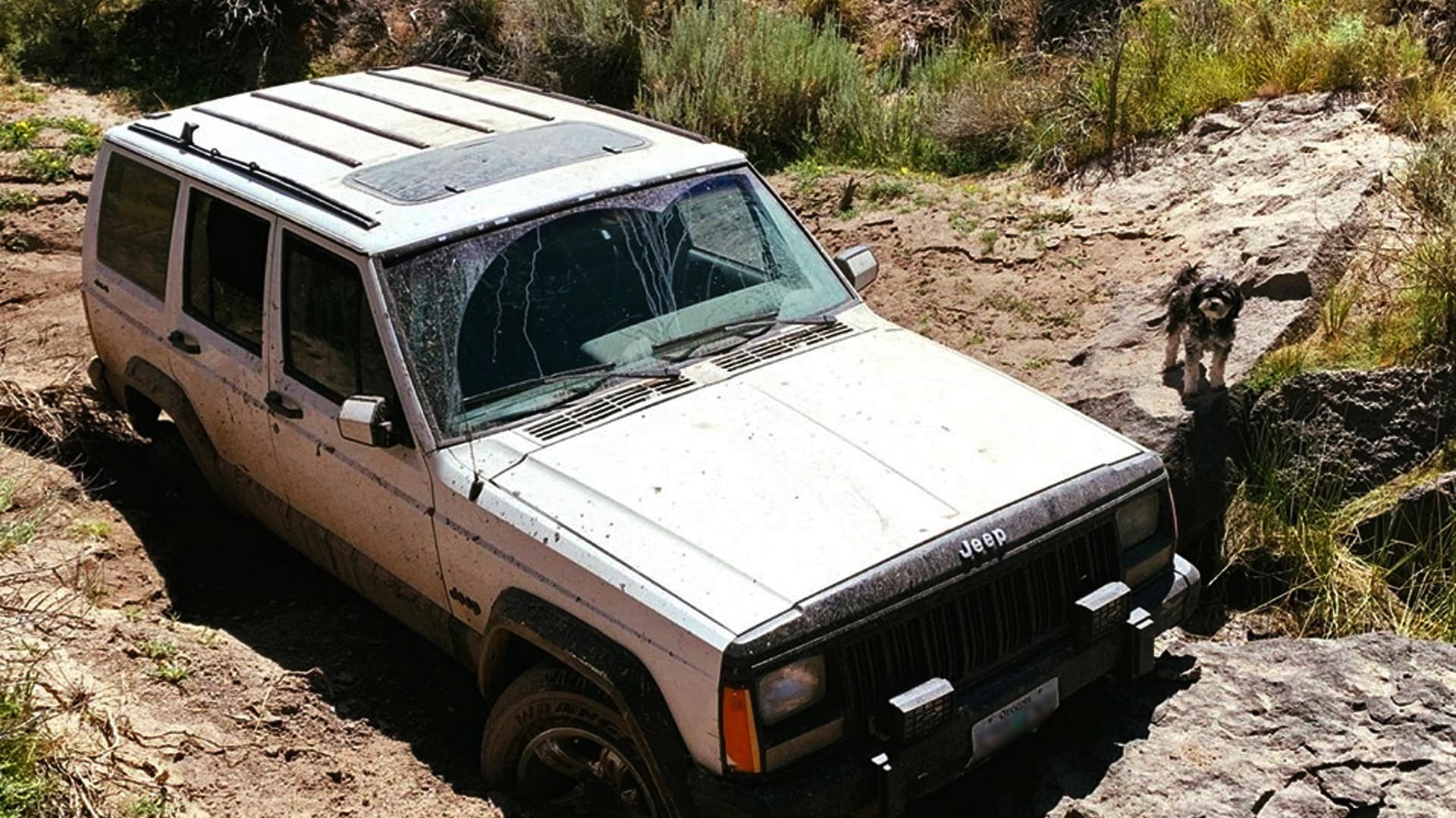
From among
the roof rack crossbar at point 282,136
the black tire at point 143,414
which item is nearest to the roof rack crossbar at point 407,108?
the roof rack crossbar at point 282,136

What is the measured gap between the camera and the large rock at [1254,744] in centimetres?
447

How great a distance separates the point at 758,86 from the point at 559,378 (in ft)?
19.2

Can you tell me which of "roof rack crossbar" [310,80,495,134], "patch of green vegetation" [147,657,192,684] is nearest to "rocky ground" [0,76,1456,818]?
"patch of green vegetation" [147,657,192,684]

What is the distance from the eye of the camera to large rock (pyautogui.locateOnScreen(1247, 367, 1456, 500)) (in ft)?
20.6

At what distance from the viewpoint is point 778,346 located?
16.9 feet

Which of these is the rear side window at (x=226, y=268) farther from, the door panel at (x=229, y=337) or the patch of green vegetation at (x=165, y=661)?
the patch of green vegetation at (x=165, y=661)

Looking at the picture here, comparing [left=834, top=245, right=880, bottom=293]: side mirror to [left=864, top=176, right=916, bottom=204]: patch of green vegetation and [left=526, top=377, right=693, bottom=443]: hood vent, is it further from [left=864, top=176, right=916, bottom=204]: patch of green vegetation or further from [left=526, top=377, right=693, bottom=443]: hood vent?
[left=864, top=176, right=916, bottom=204]: patch of green vegetation

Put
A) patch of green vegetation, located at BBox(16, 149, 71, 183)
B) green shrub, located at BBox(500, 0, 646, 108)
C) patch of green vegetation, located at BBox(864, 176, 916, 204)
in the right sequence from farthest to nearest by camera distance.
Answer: green shrub, located at BBox(500, 0, 646, 108), patch of green vegetation, located at BBox(16, 149, 71, 183), patch of green vegetation, located at BBox(864, 176, 916, 204)

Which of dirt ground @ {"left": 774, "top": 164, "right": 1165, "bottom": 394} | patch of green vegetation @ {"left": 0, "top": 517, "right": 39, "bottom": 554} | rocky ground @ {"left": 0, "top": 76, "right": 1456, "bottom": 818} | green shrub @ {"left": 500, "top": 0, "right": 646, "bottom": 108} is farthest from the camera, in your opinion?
green shrub @ {"left": 500, "top": 0, "right": 646, "bottom": 108}

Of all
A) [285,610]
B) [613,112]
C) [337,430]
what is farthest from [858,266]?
[285,610]

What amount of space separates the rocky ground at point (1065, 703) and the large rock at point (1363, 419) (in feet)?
1.03

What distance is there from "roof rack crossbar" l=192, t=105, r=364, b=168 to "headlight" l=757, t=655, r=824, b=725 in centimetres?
264

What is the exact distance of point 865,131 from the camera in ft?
32.4

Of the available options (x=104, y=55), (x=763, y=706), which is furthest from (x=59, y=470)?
(x=104, y=55)
